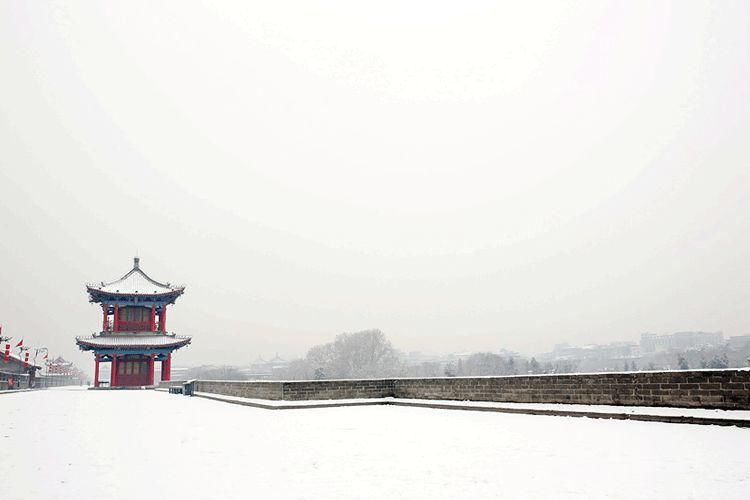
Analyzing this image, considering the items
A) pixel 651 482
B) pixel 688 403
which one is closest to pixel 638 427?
pixel 688 403

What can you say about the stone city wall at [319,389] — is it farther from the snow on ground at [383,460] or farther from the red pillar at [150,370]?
the red pillar at [150,370]

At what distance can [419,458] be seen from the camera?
23.6ft

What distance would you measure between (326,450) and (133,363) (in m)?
42.8

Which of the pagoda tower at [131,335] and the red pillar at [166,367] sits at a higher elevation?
the pagoda tower at [131,335]

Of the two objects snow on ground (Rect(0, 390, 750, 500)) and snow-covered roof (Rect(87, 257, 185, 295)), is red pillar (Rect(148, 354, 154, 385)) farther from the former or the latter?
snow on ground (Rect(0, 390, 750, 500))

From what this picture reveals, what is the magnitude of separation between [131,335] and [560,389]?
4080 centimetres

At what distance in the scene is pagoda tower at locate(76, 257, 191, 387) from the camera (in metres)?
44.2

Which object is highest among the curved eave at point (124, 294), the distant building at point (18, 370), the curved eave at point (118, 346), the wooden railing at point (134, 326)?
the curved eave at point (124, 294)

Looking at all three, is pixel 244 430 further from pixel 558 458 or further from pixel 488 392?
pixel 488 392

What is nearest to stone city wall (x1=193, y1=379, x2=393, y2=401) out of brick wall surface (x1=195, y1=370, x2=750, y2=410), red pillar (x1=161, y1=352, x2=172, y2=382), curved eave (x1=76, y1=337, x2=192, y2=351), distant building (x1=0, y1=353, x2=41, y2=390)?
brick wall surface (x1=195, y1=370, x2=750, y2=410)

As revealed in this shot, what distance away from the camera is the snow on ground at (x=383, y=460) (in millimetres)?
5398

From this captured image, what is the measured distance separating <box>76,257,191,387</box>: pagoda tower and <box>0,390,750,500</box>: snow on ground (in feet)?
115

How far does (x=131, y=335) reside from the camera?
45344 millimetres

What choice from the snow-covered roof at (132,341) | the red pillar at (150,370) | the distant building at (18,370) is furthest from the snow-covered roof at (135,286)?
the distant building at (18,370)
